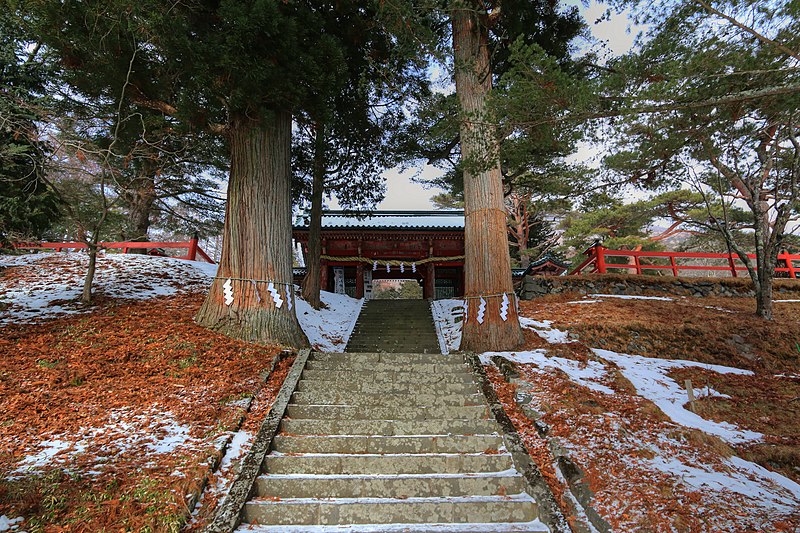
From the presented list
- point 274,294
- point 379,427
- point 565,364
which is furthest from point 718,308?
point 274,294

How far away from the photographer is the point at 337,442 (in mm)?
3338

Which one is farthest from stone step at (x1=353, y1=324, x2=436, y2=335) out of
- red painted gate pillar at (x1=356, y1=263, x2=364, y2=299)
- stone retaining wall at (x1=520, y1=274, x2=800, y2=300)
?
stone retaining wall at (x1=520, y1=274, x2=800, y2=300)

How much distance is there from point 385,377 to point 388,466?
149 cm

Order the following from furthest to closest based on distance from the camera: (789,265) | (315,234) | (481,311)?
(789,265)
(315,234)
(481,311)

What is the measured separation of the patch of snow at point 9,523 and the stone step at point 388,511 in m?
1.24

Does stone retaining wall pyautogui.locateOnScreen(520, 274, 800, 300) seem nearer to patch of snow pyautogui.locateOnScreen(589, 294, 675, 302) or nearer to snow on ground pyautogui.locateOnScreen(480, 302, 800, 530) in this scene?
patch of snow pyautogui.locateOnScreen(589, 294, 675, 302)

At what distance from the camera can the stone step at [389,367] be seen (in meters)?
4.81

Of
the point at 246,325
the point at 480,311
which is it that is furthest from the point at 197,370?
the point at 480,311

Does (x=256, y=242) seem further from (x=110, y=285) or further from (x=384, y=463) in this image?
(x=110, y=285)

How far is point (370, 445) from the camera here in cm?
335

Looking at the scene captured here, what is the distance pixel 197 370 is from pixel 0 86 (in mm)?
6179

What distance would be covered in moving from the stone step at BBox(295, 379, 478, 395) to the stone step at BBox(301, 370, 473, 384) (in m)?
0.08

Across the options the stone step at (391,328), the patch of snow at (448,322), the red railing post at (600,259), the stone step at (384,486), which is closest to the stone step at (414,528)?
the stone step at (384,486)

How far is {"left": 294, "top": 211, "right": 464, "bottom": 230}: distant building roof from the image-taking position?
13.4 meters
